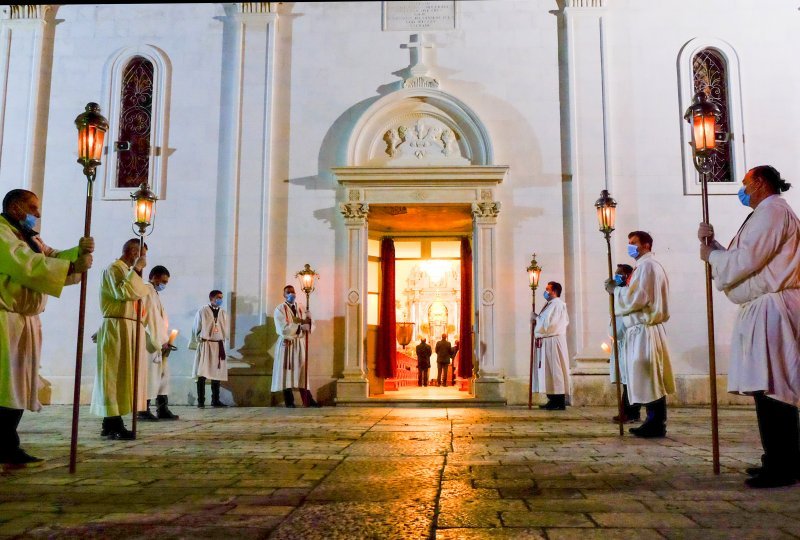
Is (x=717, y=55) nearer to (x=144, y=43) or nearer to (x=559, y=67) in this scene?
(x=559, y=67)

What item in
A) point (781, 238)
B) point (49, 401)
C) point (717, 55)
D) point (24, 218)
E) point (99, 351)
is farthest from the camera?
point (717, 55)

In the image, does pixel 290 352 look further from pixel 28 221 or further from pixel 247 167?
pixel 28 221

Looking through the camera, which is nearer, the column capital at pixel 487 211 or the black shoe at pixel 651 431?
the black shoe at pixel 651 431

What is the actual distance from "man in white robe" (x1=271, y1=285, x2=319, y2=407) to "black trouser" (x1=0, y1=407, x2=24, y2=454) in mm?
6547

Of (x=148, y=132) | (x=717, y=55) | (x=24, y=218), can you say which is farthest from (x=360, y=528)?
(x=717, y=55)

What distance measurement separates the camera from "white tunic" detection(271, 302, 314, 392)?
1113cm

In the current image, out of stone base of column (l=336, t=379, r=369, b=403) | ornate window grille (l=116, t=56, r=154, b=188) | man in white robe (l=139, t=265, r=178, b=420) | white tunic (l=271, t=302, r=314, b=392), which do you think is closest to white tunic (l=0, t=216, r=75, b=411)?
man in white robe (l=139, t=265, r=178, b=420)

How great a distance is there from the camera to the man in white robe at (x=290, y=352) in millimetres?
11141

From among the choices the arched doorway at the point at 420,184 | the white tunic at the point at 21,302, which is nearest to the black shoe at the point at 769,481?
the white tunic at the point at 21,302

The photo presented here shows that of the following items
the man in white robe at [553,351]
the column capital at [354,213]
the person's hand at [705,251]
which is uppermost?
the column capital at [354,213]

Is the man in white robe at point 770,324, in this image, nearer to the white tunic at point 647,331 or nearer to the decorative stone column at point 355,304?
the white tunic at point 647,331

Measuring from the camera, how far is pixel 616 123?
39.4 feet

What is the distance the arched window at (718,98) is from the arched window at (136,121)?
9.03 meters

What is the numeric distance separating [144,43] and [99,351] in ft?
27.1
